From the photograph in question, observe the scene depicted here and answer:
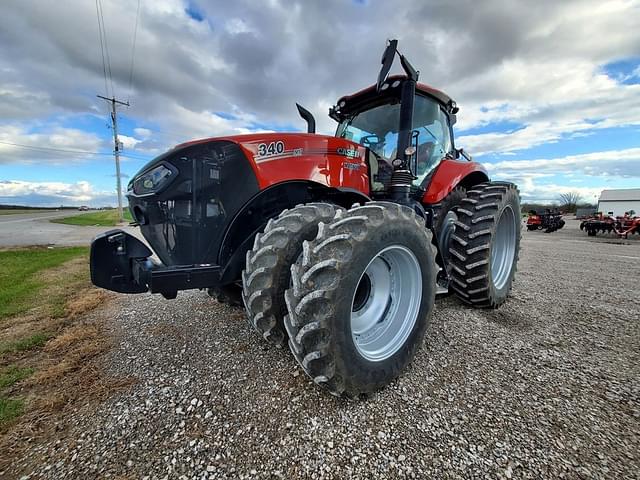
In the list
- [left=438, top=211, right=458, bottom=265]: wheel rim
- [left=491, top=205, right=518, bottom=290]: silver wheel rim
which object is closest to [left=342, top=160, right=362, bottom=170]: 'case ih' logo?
[left=438, top=211, right=458, bottom=265]: wheel rim

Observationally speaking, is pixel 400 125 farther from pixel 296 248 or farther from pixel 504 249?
pixel 504 249

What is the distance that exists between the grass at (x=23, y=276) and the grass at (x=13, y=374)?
5.41 ft

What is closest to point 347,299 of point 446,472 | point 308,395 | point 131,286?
point 308,395

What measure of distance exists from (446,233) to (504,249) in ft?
3.38

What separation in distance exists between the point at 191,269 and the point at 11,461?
122 centimetres

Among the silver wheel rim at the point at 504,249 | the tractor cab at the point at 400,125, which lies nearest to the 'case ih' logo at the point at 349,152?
the tractor cab at the point at 400,125

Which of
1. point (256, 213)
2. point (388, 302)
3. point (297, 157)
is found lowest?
point (388, 302)

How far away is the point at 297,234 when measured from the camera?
1.97m

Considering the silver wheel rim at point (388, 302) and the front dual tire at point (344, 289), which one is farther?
the silver wheel rim at point (388, 302)

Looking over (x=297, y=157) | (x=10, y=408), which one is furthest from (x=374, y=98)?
(x=10, y=408)

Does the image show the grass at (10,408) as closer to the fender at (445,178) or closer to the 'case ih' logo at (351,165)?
the 'case ih' logo at (351,165)

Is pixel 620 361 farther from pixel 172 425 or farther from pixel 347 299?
pixel 172 425

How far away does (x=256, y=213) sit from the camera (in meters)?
2.30

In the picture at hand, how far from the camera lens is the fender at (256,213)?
217cm
